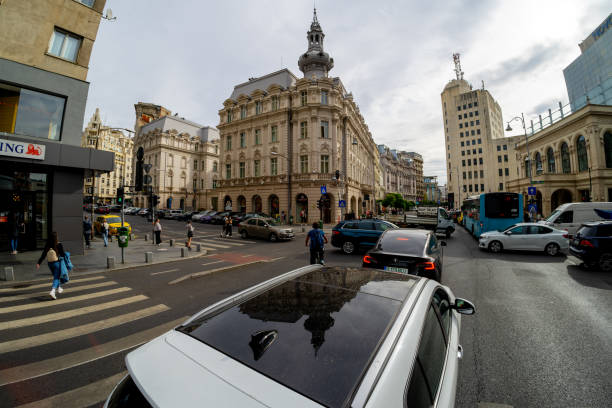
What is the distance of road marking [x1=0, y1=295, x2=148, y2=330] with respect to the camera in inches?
189

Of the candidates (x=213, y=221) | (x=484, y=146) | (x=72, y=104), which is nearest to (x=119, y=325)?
(x=72, y=104)

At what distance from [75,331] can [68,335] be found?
0.52 ft

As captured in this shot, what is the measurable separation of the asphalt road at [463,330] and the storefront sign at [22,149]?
6202 mm

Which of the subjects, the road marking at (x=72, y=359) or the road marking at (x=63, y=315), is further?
the road marking at (x=63, y=315)

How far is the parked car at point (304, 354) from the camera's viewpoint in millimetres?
1168

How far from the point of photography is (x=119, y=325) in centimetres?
480

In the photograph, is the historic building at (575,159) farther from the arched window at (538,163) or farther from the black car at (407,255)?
the black car at (407,255)

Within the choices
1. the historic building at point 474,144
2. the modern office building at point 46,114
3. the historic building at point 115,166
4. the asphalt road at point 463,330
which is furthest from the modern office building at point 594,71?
the historic building at point 115,166

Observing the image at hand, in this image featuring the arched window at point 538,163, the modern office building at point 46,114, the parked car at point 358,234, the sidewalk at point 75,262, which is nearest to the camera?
the sidewalk at point 75,262

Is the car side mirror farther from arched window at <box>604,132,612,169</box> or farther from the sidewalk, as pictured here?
arched window at <box>604,132,612,169</box>

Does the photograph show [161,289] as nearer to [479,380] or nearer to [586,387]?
[479,380]

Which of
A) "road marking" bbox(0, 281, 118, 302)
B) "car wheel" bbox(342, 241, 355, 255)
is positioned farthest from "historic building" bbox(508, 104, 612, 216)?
"road marking" bbox(0, 281, 118, 302)

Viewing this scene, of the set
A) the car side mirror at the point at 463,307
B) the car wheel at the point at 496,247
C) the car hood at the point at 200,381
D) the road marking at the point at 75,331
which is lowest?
the road marking at the point at 75,331

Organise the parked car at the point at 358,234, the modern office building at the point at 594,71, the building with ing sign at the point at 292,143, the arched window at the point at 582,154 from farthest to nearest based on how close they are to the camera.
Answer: the modern office building at the point at 594,71, the building with ing sign at the point at 292,143, the arched window at the point at 582,154, the parked car at the point at 358,234
